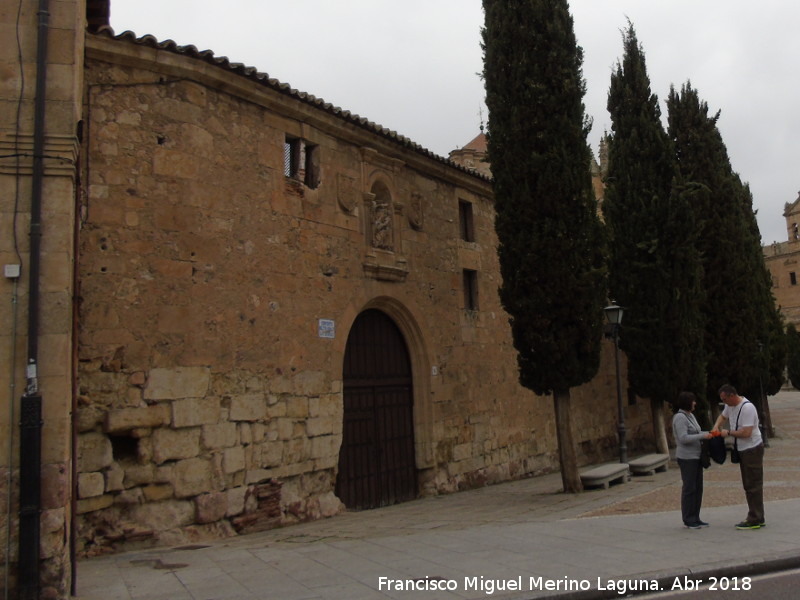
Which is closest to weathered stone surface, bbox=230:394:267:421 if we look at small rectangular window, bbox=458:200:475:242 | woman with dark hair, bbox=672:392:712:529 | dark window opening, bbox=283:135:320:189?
dark window opening, bbox=283:135:320:189

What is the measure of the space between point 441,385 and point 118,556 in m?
6.74

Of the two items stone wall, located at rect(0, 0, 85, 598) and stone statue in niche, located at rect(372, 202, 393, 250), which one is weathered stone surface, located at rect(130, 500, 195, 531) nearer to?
stone wall, located at rect(0, 0, 85, 598)

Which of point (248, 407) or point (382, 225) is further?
point (382, 225)

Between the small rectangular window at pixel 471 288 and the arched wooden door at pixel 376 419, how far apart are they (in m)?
2.38

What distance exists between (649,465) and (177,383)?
9.73m

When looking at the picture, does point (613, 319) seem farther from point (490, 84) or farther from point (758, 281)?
point (758, 281)

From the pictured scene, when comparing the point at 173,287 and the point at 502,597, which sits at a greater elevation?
the point at 173,287

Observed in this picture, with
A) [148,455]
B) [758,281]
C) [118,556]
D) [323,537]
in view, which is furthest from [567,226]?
[758,281]

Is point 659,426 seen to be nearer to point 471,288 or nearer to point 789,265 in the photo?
point 471,288

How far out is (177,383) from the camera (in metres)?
8.64

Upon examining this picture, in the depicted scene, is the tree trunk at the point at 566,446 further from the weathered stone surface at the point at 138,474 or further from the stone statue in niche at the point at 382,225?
the weathered stone surface at the point at 138,474

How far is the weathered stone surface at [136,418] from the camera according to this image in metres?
8.08

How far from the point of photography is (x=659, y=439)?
1642cm

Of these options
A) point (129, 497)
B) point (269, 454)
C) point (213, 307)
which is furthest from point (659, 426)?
point (129, 497)
